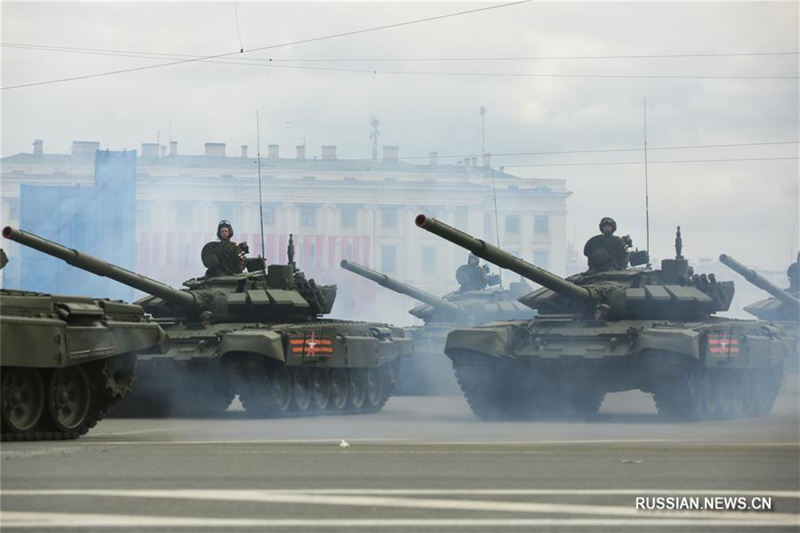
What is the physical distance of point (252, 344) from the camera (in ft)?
88.2

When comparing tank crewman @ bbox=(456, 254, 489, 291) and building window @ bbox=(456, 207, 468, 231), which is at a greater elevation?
building window @ bbox=(456, 207, 468, 231)

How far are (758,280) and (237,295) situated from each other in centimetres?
1606

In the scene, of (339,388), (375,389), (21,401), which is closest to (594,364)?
(339,388)

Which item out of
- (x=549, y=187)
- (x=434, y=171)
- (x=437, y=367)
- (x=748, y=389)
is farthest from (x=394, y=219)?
(x=748, y=389)

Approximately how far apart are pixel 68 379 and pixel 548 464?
7070mm

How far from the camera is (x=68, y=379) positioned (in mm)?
21000

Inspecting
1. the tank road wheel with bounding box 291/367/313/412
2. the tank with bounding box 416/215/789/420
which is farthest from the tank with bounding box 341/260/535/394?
the tank with bounding box 416/215/789/420

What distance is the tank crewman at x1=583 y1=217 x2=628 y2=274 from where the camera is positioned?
2930cm

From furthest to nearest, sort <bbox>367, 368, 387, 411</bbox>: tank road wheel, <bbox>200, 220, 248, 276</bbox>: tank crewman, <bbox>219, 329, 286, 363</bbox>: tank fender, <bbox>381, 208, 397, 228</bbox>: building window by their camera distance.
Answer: <bbox>381, 208, 397, 228</bbox>: building window, <bbox>367, 368, 387, 411</bbox>: tank road wheel, <bbox>200, 220, 248, 276</bbox>: tank crewman, <bbox>219, 329, 286, 363</bbox>: tank fender

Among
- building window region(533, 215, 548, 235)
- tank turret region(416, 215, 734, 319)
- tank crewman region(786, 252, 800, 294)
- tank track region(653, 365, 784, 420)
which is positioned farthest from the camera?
building window region(533, 215, 548, 235)

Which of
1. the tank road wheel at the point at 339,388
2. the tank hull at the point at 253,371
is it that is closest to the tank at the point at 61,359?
the tank hull at the point at 253,371

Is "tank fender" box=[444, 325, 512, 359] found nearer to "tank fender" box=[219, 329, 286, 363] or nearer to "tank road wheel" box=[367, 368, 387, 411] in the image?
"tank fender" box=[219, 329, 286, 363]

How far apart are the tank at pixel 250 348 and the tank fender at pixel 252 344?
15 mm

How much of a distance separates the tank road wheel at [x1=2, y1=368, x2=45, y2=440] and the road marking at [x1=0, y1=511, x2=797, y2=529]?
790 centimetres
